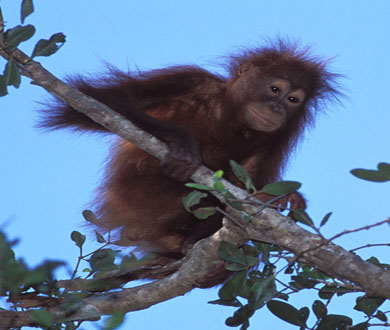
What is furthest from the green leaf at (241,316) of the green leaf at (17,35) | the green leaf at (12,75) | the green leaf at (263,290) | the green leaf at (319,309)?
the green leaf at (17,35)

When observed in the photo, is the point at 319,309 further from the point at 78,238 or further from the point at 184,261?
the point at 78,238

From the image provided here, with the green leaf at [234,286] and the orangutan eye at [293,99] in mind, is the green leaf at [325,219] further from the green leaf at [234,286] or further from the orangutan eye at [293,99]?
the orangutan eye at [293,99]

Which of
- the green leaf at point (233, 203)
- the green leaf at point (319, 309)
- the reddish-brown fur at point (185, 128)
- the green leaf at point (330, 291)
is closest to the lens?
the green leaf at point (233, 203)

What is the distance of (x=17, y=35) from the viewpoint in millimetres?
3877

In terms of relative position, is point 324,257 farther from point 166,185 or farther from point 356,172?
point 166,185

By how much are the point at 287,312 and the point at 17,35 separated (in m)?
2.20

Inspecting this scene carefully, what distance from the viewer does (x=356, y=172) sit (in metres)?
3.18

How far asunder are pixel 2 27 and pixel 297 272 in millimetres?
2227

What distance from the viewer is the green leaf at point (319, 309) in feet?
13.1

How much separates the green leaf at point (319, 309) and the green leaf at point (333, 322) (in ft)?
0.12

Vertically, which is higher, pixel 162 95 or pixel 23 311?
pixel 162 95

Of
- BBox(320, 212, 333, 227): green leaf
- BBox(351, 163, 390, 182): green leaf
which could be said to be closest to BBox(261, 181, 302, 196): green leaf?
BBox(320, 212, 333, 227): green leaf

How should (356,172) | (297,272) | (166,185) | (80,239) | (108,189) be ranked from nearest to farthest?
(356,172)
(297,272)
(80,239)
(166,185)
(108,189)

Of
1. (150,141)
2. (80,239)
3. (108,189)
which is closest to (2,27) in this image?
(150,141)
